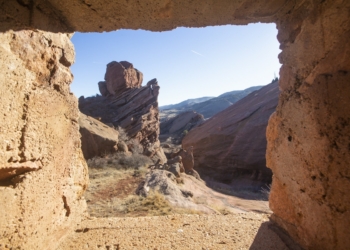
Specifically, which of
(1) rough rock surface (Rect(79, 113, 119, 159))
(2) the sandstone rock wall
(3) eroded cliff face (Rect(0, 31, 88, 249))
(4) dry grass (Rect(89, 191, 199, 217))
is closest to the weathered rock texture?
(1) rough rock surface (Rect(79, 113, 119, 159))

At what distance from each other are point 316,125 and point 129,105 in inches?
728

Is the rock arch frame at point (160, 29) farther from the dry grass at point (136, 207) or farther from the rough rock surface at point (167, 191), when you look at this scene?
the rough rock surface at point (167, 191)

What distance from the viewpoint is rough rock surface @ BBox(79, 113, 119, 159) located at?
34.8 ft

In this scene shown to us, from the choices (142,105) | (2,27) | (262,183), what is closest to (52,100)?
(2,27)

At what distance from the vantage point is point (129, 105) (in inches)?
758

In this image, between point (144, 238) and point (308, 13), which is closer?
point (308, 13)

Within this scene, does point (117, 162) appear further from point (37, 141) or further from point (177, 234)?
point (37, 141)

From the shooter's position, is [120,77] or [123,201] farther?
[120,77]

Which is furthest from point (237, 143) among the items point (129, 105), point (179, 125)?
point (179, 125)

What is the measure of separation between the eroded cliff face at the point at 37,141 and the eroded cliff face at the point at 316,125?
176 centimetres

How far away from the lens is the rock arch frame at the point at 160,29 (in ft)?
4.40

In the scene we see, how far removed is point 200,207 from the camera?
5.49 metres

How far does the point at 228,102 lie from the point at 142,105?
3713 centimetres

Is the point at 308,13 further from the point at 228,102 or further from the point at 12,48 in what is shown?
the point at 228,102
